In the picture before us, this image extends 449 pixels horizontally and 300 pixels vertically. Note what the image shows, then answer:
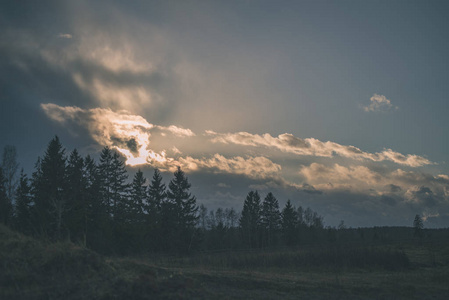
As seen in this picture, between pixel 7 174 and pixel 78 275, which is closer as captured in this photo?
pixel 78 275

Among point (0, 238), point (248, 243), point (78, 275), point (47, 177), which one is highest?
point (47, 177)

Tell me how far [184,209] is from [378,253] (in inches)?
1243

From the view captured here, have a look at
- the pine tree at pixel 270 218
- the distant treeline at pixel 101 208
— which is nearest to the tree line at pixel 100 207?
the distant treeline at pixel 101 208

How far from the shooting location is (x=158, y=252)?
49.5 m

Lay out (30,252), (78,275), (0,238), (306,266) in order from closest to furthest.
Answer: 1. (78,275)
2. (30,252)
3. (0,238)
4. (306,266)

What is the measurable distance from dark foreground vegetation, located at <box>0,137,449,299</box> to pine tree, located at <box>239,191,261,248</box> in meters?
0.26

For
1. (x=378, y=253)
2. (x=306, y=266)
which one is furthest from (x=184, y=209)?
(x=378, y=253)

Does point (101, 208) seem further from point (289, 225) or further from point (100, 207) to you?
point (289, 225)

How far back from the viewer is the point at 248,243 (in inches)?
2943

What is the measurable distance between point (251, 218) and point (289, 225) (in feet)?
31.7

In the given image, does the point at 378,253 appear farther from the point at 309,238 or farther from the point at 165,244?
the point at 309,238

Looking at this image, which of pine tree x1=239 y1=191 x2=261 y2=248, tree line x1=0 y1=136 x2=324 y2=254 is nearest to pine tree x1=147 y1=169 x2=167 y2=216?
tree line x1=0 y1=136 x2=324 y2=254

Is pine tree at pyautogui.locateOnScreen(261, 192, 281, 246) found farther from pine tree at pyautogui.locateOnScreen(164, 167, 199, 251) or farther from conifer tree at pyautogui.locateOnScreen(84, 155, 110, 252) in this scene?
conifer tree at pyautogui.locateOnScreen(84, 155, 110, 252)

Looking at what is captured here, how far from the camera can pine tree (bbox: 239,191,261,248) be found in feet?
247
